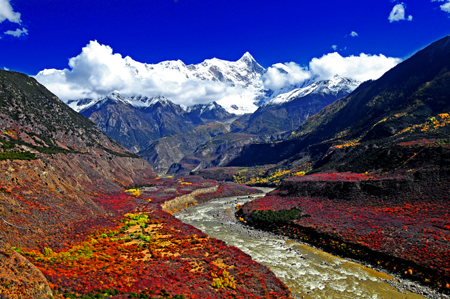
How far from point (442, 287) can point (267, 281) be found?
25.8m

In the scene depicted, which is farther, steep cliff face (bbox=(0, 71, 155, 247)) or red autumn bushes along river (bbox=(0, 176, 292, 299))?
steep cliff face (bbox=(0, 71, 155, 247))

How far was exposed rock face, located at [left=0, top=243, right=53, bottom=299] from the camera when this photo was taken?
→ 20.0 m

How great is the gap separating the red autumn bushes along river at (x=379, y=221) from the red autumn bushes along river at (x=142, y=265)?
22.8 m

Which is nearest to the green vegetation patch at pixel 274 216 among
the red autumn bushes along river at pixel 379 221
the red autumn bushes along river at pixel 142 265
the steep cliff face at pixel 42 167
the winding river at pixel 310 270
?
the red autumn bushes along river at pixel 379 221

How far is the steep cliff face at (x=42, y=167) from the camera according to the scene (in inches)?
1651

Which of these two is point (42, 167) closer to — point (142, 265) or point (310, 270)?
point (142, 265)

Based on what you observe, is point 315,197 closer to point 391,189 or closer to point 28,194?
point 391,189

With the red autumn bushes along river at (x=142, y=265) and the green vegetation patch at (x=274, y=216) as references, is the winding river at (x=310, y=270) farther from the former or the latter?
the green vegetation patch at (x=274, y=216)

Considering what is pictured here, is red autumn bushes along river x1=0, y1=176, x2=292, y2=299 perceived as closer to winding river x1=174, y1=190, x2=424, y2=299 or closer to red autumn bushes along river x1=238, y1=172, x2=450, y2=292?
winding river x1=174, y1=190, x2=424, y2=299

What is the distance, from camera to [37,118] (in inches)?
5094

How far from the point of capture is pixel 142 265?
3694 cm

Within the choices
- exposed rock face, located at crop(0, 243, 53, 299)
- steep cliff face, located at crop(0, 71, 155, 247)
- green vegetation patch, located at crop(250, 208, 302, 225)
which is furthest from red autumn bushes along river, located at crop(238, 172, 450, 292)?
steep cliff face, located at crop(0, 71, 155, 247)

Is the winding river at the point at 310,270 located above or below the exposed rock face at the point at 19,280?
below

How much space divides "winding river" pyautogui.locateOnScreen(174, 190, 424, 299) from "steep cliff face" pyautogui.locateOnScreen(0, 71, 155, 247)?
3804 centimetres
